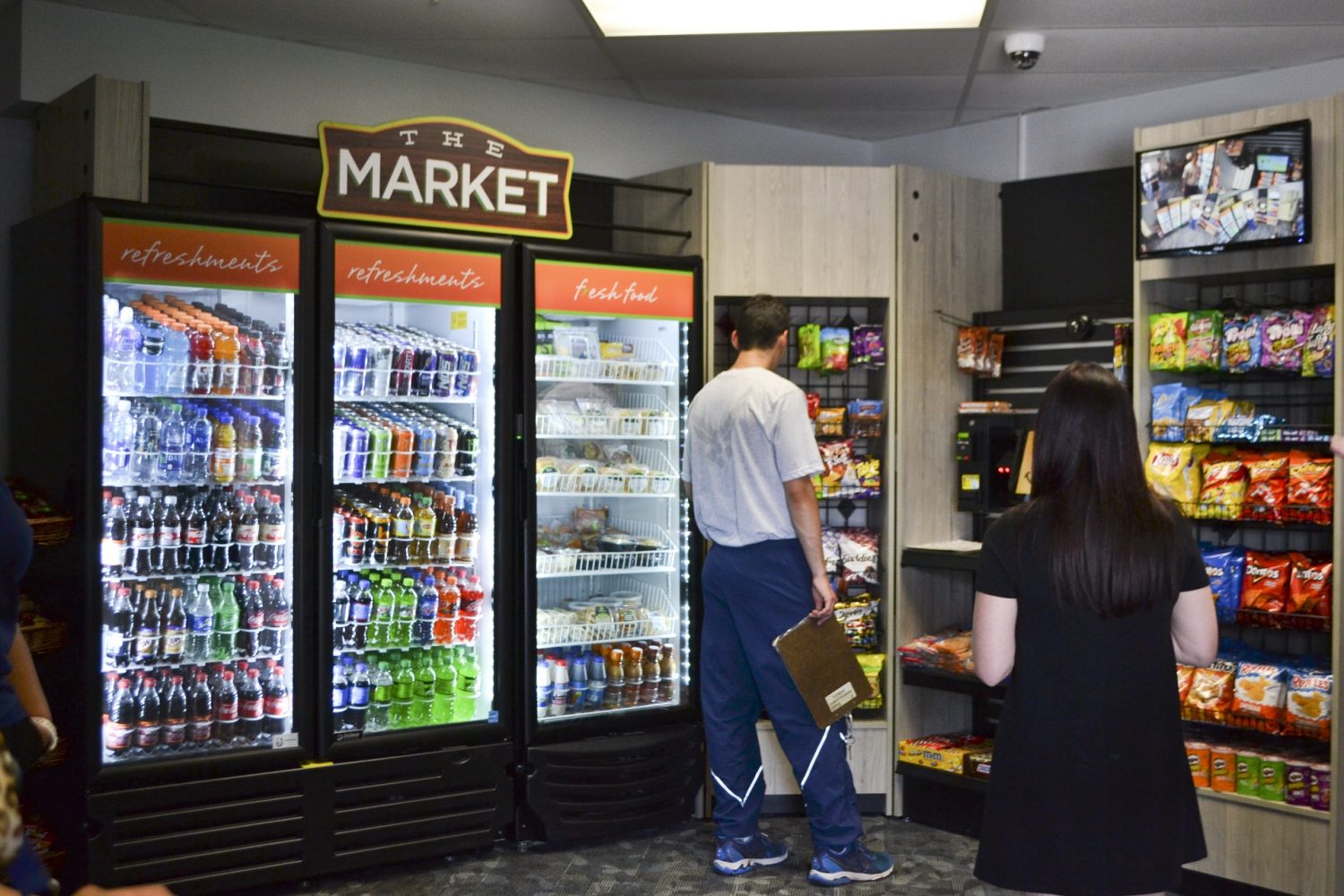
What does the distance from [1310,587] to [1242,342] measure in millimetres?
847

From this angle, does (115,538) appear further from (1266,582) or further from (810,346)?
(1266,582)

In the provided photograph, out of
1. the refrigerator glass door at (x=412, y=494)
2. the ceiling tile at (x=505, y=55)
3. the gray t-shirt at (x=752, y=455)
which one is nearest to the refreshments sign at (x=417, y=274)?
the refrigerator glass door at (x=412, y=494)

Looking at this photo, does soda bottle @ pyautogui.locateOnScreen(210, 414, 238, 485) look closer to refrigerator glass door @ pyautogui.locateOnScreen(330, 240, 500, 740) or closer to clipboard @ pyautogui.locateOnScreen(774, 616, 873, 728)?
refrigerator glass door @ pyautogui.locateOnScreen(330, 240, 500, 740)


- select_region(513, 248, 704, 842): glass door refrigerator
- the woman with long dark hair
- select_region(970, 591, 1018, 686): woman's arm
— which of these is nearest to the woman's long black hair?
the woman with long dark hair

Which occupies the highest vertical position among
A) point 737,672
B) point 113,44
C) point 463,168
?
point 113,44

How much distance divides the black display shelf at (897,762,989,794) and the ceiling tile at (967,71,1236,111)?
287 cm

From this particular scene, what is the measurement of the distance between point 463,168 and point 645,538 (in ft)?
5.17

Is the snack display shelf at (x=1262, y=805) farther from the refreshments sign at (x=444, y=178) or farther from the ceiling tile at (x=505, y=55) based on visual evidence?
the ceiling tile at (x=505, y=55)

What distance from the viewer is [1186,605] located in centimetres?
234

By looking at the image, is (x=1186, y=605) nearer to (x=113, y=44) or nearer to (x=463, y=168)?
(x=463, y=168)

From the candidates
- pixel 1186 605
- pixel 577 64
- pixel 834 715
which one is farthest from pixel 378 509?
pixel 1186 605

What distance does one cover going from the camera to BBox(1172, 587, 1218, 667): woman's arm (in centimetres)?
234

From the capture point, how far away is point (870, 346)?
5086 millimetres

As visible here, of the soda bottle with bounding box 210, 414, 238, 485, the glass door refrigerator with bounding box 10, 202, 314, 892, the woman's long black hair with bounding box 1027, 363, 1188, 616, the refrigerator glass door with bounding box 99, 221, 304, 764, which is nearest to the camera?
the woman's long black hair with bounding box 1027, 363, 1188, 616
